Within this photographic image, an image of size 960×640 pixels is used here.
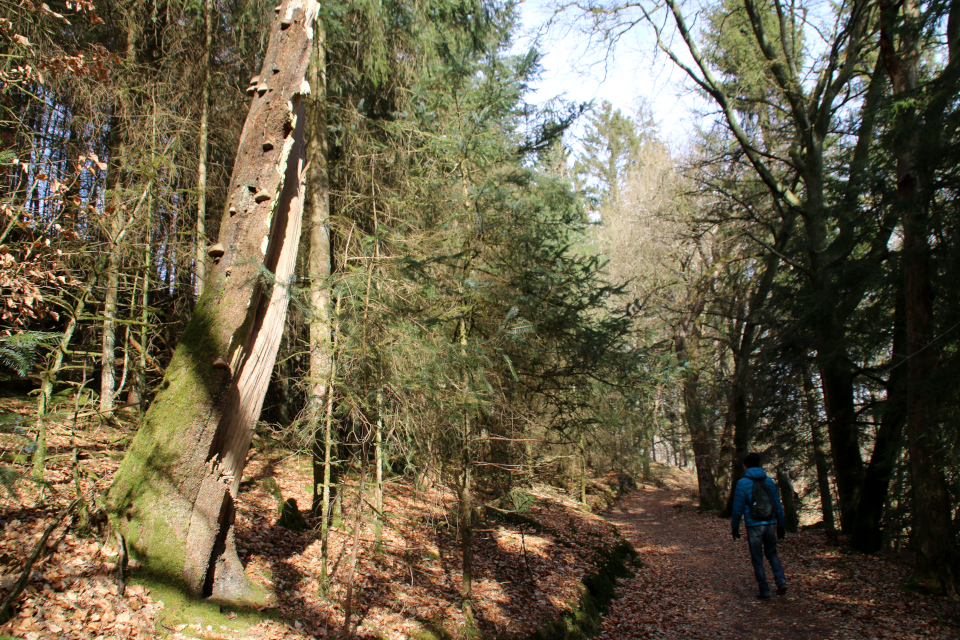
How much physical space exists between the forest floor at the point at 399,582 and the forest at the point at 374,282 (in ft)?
0.55

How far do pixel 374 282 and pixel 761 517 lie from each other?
5365mm

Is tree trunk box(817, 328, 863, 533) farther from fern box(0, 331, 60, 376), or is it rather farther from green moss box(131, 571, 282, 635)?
fern box(0, 331, 60, 376)

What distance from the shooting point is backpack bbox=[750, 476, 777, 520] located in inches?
244

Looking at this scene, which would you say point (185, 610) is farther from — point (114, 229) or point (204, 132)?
point (204, 132)

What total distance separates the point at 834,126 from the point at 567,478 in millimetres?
10137

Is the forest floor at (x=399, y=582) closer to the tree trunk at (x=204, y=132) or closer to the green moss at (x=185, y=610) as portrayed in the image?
the green moss at (x=185, y=610)

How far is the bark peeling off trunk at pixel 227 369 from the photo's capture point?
12.3ft

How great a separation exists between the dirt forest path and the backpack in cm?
103

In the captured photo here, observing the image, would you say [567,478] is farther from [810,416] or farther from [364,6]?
[364,6]

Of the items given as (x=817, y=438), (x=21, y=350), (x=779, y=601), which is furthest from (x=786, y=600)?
(x=21, y=350)

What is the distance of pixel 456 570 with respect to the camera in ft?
23.6

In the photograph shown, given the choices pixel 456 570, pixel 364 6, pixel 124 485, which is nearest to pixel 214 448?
pixel 124 485

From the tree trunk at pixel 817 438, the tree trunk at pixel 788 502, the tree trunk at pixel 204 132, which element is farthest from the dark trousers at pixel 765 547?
the tree trunk at pixel 204 132

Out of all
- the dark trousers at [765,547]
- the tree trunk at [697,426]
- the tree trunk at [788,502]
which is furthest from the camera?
the tree trunk at [697,426]
